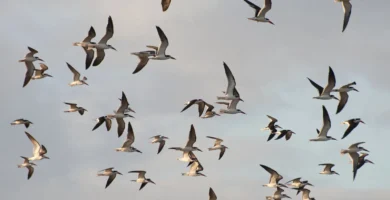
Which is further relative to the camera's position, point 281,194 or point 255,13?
point 281,194

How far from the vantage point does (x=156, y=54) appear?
65.2 meters

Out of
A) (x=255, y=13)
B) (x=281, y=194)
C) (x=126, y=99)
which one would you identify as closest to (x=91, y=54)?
(x=126, y=99)

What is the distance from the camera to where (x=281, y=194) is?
238ft

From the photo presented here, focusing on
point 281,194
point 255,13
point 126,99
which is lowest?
point 281,194

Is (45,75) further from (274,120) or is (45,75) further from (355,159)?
(355,159)

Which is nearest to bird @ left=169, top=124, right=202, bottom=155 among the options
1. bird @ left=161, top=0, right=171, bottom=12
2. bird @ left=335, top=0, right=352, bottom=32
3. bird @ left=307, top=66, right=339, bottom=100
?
bird @ left=307, top=66, right=339, bottom=100

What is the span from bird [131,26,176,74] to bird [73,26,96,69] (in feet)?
8.66

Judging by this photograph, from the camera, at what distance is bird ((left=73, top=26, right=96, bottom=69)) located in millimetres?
65938

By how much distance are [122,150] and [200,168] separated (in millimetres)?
4932

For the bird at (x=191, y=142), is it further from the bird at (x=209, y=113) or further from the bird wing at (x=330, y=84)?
the bird wing at (x=330, y=84)

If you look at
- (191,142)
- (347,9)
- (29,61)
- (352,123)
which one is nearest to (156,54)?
(191,142)

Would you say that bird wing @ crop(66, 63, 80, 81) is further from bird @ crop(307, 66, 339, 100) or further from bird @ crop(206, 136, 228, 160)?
bird @ crop(307, 66, 339, 100)

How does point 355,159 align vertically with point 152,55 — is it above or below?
below

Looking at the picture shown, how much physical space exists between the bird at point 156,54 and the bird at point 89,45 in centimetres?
264
